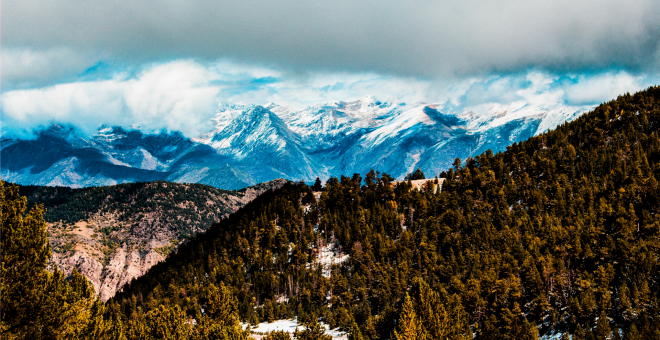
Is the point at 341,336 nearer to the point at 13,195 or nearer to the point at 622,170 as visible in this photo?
the point at 13,195

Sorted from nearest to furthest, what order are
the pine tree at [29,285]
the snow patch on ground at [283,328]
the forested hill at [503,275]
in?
the pine tree at [29,285] → the forested hill at [503,275] → the snow patch on ground at [283,328]

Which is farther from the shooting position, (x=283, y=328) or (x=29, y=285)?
(x=283, y=328)

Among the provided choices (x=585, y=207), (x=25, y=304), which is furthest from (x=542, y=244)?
(x=25, y=304)

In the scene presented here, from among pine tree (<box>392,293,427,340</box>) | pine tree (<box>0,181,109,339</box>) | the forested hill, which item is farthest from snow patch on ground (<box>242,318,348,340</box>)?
pine tree (<box>0,181,109,339</box>)

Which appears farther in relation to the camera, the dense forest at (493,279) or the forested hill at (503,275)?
the forested hill at (503,275)

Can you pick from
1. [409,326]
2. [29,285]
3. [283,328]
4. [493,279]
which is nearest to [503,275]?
[493,279]

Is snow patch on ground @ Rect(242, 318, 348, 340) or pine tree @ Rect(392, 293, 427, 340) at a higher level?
pine tree @ Rect(392, 293, 427, 340)

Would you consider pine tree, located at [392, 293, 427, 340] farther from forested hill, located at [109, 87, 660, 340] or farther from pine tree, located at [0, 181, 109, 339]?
pine tree, located at [0, 181, 109, 339]

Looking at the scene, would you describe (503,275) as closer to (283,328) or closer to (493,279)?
(493,279)

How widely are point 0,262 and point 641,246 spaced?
6398 inches

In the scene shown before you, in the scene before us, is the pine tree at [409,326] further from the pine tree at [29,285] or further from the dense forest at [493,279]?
the pine tree at [29,285]

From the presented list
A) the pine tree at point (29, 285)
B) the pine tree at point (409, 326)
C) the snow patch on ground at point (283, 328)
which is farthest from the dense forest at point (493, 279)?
the pine tree at point (29, 285)

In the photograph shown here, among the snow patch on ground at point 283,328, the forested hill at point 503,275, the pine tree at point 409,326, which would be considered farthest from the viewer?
the snow patch on ground at point 283,328

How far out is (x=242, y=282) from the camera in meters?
190
